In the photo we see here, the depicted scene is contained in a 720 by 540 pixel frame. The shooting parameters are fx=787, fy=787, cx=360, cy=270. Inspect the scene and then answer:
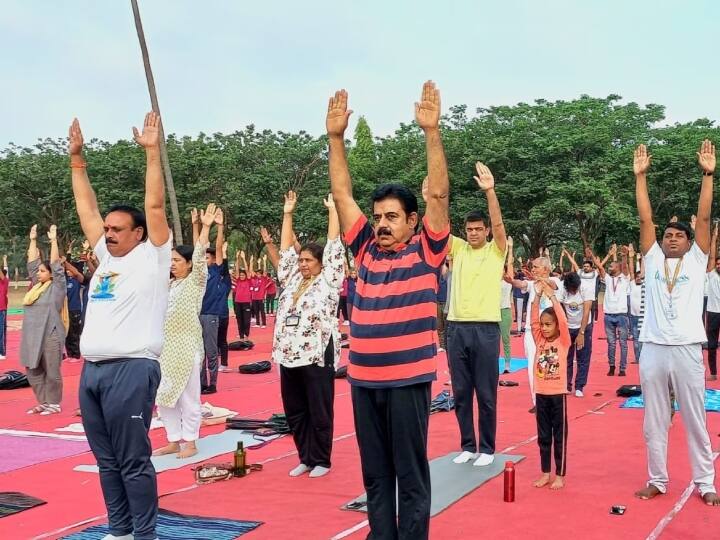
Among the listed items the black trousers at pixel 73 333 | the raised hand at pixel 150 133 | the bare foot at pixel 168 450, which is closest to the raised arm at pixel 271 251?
the bare foot at pixel 168 450

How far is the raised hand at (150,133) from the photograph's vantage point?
14.8 feet

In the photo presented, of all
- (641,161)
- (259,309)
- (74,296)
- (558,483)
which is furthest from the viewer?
(259,309)

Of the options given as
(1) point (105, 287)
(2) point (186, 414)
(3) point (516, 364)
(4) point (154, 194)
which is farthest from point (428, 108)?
(3) point (516, 364)

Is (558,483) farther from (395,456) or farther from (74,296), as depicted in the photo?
(74,296)

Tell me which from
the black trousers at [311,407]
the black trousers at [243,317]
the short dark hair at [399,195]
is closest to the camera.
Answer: the short dark hair at [399,195]

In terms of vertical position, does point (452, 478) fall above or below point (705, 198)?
below

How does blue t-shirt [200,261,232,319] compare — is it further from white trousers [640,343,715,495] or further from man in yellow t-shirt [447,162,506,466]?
white trousers [640,343,715,495]

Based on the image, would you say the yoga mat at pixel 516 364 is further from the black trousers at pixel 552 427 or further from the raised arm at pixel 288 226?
the black trousers at pixel 552 427

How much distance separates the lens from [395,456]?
148 inches

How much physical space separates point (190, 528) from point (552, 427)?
2.72 metres

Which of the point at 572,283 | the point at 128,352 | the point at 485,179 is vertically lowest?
the point at 128,352

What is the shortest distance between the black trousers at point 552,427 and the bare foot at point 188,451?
3104 millimetres

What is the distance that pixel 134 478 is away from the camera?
428cm

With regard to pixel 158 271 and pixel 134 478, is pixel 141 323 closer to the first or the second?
pixel 158 271
